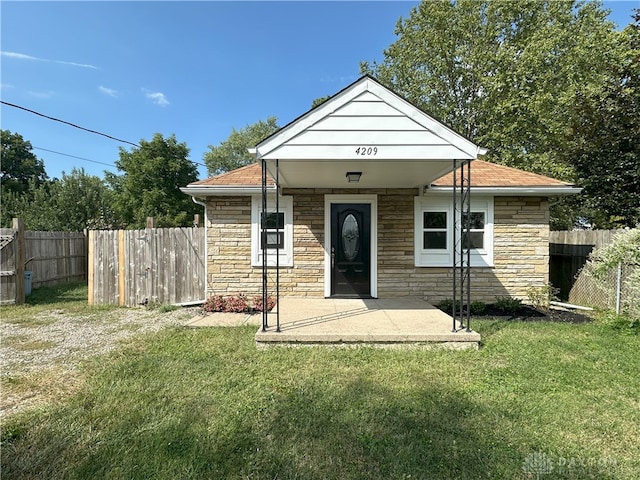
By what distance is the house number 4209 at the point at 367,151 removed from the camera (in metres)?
4.29

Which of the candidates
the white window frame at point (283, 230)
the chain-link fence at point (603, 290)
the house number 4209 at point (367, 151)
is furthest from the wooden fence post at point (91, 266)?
the chain-link fence at point (603, 290)

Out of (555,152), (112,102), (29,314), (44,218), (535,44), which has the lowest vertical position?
(29,314)

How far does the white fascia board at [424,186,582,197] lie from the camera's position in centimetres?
667

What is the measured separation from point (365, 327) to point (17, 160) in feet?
134

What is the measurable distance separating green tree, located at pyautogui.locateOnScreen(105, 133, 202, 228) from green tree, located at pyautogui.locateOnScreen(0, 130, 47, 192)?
Result: 13.4 metres

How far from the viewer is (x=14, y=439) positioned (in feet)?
8.00

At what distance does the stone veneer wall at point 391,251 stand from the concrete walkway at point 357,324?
690 mm

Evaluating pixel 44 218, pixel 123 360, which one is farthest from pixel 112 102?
pixel 123 360

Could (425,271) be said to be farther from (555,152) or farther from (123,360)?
(555,152)

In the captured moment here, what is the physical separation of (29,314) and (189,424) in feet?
21.1

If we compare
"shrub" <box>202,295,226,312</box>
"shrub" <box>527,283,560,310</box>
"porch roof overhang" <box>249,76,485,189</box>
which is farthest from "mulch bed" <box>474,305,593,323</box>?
"shrub" <box>202,295,226,312</box>

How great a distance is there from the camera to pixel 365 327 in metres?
4.73

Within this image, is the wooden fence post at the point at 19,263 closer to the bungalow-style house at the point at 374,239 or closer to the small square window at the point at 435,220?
the bungalow-style house at the point at 374,239

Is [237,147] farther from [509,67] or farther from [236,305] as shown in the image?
[236,305]
